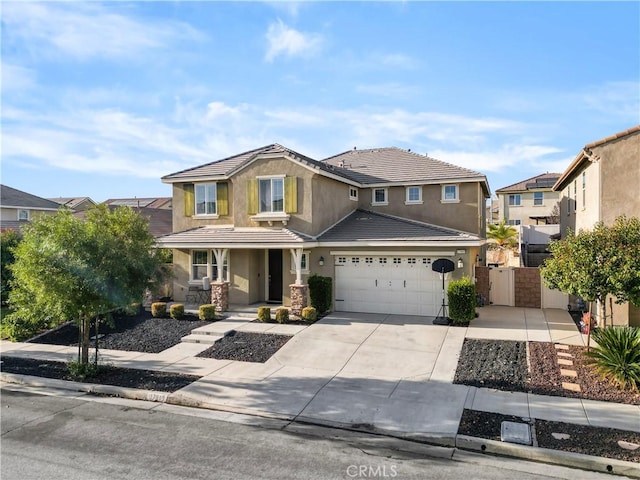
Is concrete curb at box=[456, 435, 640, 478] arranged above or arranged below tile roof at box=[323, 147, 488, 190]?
below

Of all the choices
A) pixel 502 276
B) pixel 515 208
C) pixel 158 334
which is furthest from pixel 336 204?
pixel 515 208

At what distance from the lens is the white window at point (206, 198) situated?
65.1 feet

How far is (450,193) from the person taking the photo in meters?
19.7

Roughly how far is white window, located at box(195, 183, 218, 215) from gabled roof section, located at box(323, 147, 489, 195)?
20.4ft

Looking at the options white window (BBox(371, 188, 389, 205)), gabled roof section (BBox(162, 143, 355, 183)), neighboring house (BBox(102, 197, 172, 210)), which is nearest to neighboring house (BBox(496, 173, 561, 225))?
white window (BBox(371, 188, 389, 205))

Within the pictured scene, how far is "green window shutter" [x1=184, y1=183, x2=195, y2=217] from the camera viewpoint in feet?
66.3

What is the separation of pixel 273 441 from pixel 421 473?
2.42 m

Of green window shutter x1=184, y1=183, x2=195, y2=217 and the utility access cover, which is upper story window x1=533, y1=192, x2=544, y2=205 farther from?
the utility access cover

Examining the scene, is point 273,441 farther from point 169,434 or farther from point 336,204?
point 336,204

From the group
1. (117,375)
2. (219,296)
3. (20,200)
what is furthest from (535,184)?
(20,200)

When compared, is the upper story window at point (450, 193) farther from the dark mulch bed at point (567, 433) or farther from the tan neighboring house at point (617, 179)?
the dark mulch bed at point (567, 433)

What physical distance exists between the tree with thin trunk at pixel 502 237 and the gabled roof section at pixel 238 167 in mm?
17362

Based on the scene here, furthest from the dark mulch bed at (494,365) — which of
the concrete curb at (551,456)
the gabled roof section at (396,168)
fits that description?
the gabled roof section at (396,168)

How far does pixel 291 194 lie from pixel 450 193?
7304mm
